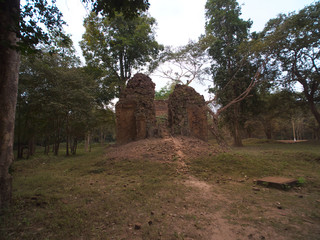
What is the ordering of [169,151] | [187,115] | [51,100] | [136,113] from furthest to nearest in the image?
1. [51,100]
2. [136,113]
3. [187,115]
4. [169,151]

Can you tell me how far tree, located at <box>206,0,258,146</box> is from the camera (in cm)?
1877

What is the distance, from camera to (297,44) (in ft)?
48.4

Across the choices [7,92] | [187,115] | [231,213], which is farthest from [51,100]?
[231,213]

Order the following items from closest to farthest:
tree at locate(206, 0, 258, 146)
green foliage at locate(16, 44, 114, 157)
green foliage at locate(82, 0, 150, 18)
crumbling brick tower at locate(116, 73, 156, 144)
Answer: green foliage at locate(82, 0, 150, 18)
crumbling brick tower at locate(116, 73, 156, 144)
green foliage at locate(16, 44, 114, 157)
tree at locate(206, 0, 258, 146)

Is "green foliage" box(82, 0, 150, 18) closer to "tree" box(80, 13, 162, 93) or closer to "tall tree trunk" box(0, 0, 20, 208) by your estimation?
"tall tree trunk" box(0, 0, 20, 208)

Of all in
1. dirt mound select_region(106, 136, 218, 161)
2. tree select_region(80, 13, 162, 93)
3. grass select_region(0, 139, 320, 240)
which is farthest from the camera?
tree select_region(80, 13, 162, 93)

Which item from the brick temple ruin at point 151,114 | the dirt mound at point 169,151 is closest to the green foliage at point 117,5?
Result: the dirt mound at point 169,151

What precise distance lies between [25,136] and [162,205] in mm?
13442

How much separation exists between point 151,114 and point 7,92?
311 inches

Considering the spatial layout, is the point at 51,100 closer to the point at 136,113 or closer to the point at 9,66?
the point at 136,113

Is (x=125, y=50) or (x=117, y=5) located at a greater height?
(x=125, y=50)

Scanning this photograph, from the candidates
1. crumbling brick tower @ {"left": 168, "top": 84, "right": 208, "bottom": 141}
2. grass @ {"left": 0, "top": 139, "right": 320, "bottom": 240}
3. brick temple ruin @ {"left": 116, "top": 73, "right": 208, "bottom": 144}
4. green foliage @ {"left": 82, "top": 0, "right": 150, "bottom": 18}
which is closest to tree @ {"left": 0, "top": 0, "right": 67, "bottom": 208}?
grass @ {"left": 0, "top": 139, "right": 320, "bottom": 240}

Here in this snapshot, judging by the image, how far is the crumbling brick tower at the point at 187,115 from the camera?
1019cm

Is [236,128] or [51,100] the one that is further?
[236,128]
